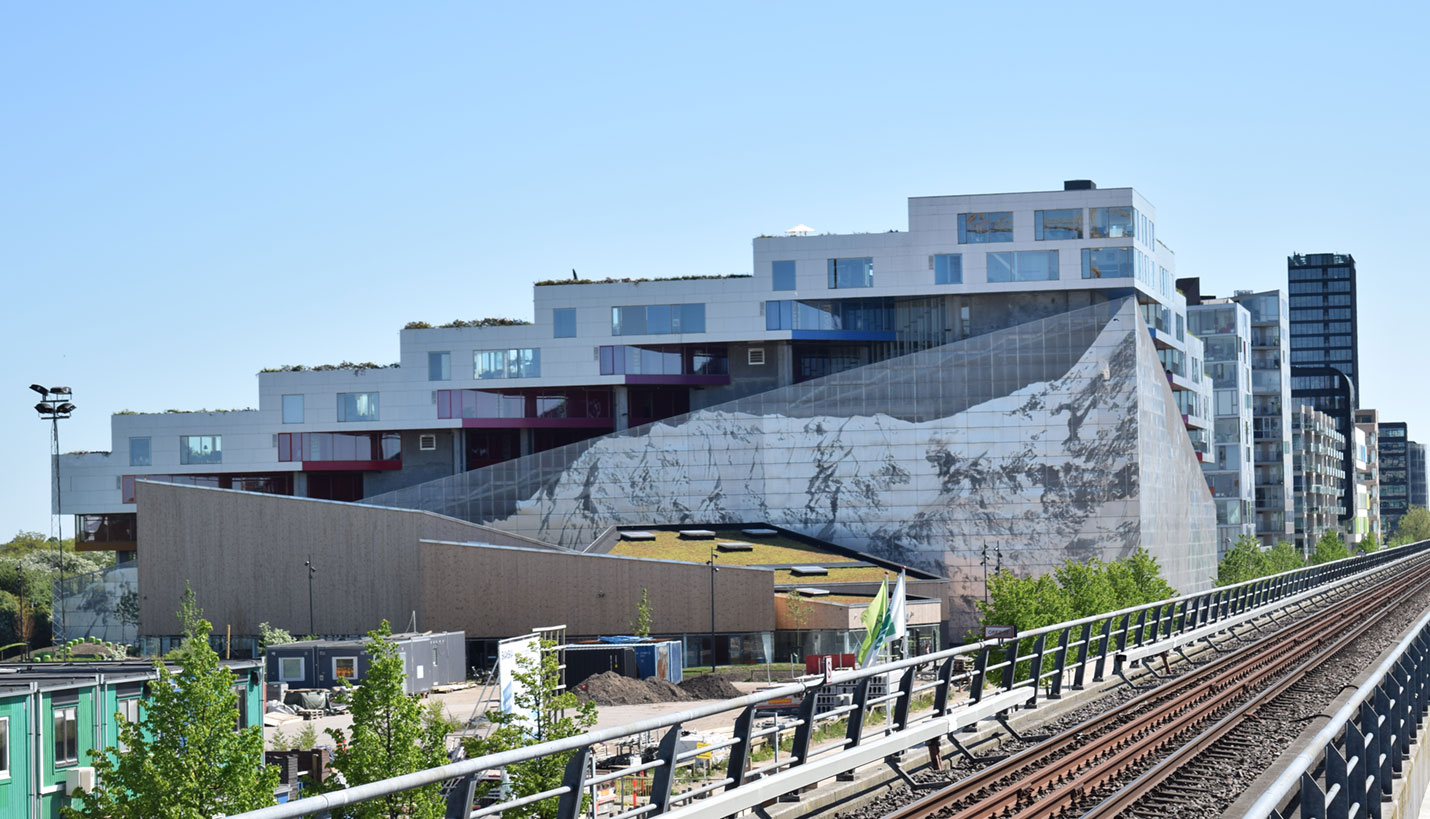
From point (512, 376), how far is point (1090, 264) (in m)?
38.9

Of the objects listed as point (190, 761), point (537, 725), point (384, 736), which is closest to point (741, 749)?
point (537, 725)

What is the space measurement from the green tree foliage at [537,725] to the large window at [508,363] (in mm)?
66643

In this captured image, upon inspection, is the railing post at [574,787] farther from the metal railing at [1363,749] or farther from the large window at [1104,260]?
the large window at [1104,260]

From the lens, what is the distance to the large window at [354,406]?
105125mm

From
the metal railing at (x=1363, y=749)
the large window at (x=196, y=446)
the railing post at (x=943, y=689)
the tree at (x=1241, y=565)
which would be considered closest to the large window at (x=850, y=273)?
the tree at (x=1241, y=565)

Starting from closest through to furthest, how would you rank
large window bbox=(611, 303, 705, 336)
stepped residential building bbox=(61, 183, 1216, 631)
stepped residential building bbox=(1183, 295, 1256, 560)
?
stepped residential building bbox=(61, 183, 1216, 631)
large window bbox=(611, 303, 705, 336)
stepped residential building bbox=(1183, 295, 1256, 560)

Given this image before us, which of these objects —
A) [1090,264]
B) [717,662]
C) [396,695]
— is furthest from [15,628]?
[396,695]

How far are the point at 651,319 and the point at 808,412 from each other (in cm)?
1265

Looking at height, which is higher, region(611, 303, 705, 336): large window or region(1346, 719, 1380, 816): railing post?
region(611, 303, 705, 336): large window

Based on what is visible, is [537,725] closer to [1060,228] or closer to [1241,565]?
[1060,228]

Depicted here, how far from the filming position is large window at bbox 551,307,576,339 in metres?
103

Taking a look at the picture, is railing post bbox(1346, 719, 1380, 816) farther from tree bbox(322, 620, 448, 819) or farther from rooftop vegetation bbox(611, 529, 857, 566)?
rooftop vegetation bbox(611, 529, 857, 566)

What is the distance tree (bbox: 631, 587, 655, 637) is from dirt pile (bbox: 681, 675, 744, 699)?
7.06m

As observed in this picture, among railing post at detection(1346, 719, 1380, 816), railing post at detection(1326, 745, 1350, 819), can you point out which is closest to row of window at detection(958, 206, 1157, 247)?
railing post at detection(1346, 719, 1380, 816)
